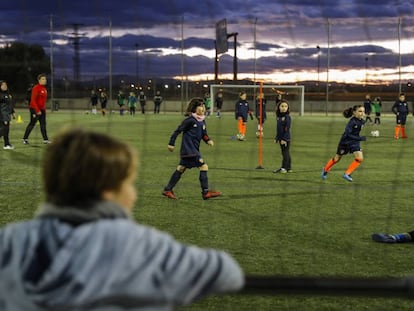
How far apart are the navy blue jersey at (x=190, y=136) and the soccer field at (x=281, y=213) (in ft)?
2.28

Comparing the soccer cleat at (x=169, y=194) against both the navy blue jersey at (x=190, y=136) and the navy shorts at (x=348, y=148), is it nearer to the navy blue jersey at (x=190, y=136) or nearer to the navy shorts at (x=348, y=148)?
the navy blue jersey at (x=190, y=136)

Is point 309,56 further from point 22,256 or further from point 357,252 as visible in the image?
point 22,256

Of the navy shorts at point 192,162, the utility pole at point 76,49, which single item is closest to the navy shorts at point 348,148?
the navy shorts at point 192,162

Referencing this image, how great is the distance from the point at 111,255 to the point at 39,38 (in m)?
7.45

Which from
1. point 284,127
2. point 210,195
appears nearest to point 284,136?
point 284,127

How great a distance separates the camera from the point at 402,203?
8.73 m

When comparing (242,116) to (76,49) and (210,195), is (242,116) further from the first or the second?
(76,49)

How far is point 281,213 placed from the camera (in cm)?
791

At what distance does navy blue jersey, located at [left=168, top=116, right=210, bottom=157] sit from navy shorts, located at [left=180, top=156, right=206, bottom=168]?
0.20 ft

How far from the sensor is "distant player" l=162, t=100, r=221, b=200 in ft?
29.6

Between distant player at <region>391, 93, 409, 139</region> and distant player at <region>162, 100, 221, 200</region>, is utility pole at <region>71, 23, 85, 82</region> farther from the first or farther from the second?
distant player at <region>391, 93, 409, 139</region>

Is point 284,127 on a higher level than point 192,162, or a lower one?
higher

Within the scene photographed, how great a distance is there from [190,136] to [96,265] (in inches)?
304

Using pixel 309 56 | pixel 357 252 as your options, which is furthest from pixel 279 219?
pixel 309 56
